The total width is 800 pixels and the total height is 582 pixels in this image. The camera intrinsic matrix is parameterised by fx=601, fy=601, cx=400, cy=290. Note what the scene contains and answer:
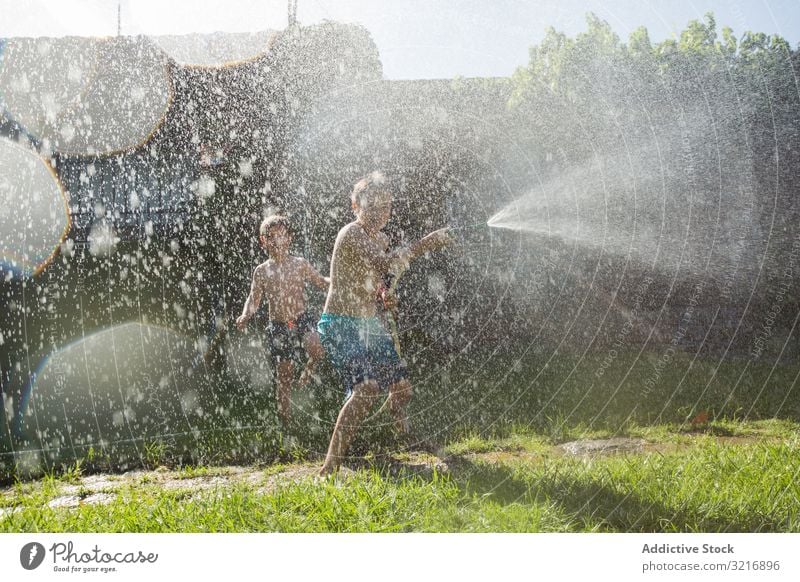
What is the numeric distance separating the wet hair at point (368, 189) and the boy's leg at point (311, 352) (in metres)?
0.45

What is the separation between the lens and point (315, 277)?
1.79 metres

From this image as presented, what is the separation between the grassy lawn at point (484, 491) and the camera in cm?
150

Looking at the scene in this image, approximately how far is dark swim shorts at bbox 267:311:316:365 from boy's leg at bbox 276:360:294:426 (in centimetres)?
2

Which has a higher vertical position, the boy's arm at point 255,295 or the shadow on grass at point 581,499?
the boy's arm at point 255,295

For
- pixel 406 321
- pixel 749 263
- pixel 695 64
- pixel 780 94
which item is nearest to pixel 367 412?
pixel 406 321

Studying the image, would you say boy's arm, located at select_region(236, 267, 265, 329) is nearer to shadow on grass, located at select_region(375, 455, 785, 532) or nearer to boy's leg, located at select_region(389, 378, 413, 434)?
boy's leg, located at select_region(389, 378, 413, 434)

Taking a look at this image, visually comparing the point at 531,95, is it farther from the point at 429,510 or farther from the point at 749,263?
the point at 429,510

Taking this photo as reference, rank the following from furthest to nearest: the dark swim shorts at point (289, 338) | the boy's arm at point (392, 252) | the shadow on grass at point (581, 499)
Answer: the dark swim shorts at point (289, 338)
the boy's arm at point (392, 252)
the shadow on grass at point (581, 499)

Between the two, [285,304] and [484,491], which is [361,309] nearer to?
[285,304]

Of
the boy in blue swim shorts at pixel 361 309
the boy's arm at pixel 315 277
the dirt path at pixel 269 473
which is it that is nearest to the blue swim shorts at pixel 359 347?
the boy in blue swim shorts at pixel 361 309

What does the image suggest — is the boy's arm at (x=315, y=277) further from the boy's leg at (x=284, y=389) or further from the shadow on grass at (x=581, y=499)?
the shadow on grass at (x=581, y=499)

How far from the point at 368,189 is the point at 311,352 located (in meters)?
0.54

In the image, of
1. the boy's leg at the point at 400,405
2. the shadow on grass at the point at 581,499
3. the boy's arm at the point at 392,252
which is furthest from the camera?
the boy's leg at the point at 400,405

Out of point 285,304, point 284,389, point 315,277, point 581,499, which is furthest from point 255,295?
point 581,499
